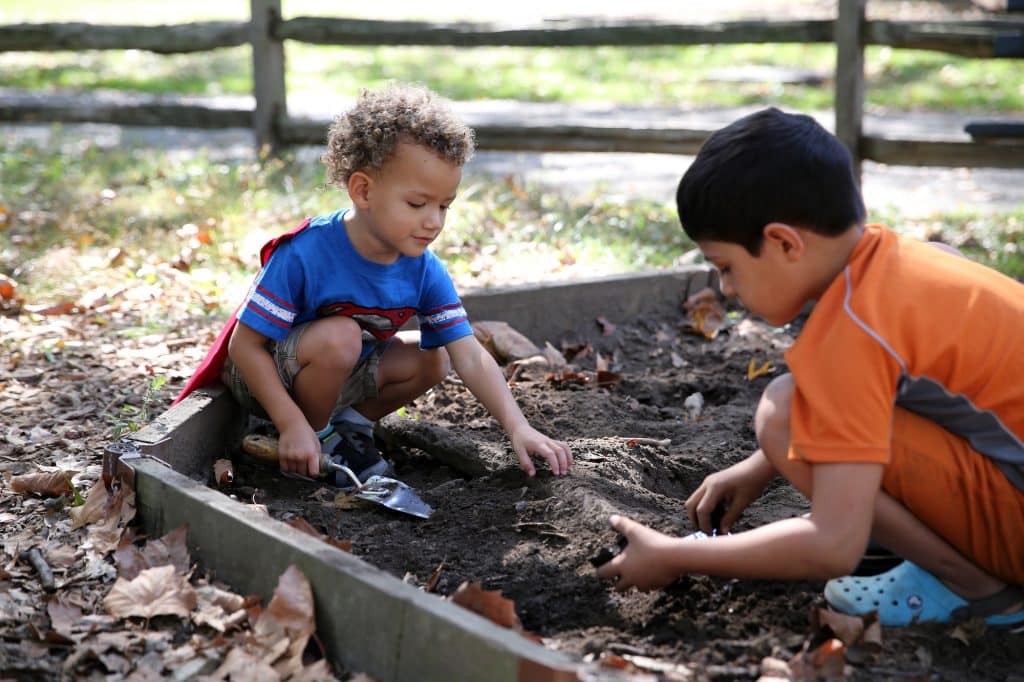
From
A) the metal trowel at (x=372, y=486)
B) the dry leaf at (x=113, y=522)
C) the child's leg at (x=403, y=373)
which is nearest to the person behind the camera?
the dry leaf at (x=113, y=522)

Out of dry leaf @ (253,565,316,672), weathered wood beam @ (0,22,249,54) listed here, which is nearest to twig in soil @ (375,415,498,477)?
dry leaf @ (253,565,316,672)

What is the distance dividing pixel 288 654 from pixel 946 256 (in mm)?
1491

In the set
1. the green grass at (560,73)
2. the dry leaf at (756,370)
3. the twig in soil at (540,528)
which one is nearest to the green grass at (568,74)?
the green grass at (560,73)

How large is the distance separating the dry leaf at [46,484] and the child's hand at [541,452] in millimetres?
1164

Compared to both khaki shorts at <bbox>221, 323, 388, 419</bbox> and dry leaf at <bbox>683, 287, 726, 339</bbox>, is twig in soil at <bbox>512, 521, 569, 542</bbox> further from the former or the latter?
dry leaf at <bbox>683, 287, 726, 339</bbox>

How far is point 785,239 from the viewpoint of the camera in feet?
7.55

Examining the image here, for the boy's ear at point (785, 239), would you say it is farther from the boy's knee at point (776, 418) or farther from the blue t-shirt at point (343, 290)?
the blue t-shirt at point (343, 290)

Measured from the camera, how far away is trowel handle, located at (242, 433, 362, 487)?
10.6 ft

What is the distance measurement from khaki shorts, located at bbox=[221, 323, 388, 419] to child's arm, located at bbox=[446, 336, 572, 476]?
0.84 ft

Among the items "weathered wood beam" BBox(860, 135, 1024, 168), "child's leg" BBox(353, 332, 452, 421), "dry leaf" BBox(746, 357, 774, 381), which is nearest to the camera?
"child's leg" BBox(353, 332, 452, 421)

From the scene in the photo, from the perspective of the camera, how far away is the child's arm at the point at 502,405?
10.2 ft

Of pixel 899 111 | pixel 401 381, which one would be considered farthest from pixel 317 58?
pixel 401 381

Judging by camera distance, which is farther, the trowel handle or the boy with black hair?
the trowel handle

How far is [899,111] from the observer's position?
37.7 feet
